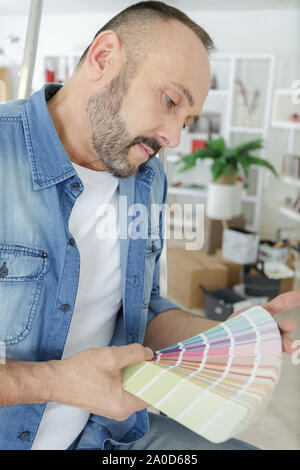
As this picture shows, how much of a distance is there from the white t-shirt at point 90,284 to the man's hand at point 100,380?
195 millimetres

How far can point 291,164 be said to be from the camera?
13.2 ft

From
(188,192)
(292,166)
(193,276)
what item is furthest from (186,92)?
(188,192)

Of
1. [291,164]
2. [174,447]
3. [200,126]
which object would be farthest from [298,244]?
[174,447]

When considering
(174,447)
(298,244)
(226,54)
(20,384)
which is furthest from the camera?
(226,54)

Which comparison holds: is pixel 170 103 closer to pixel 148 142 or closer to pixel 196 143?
pixel 148 142

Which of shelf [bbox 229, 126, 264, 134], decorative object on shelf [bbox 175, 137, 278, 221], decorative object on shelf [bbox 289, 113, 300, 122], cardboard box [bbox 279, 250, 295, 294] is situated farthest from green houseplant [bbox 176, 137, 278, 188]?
shelf [bbox 229, 126, 264, 134]

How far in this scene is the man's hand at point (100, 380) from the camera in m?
0.66

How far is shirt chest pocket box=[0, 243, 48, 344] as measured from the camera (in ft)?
2.43

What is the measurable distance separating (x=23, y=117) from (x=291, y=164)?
359 centimetres

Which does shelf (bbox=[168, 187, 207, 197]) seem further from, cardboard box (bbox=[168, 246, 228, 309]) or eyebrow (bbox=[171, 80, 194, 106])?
eyebrow (bbox=[171, 80, 194, 106])

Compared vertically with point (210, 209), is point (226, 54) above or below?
above

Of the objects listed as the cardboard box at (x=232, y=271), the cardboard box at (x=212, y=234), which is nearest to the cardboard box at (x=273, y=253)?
the cardboard box at (x=232, y=271)

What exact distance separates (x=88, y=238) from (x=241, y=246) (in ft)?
6.75

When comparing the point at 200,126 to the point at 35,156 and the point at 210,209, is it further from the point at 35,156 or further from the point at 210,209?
the point at 35,156
